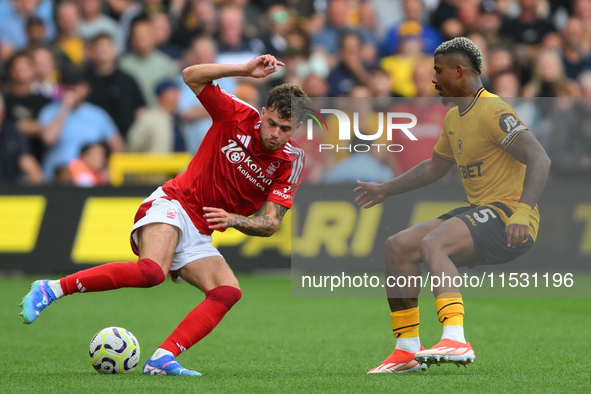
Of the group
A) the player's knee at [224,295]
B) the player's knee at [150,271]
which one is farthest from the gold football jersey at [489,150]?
the player's knee at [150,271]

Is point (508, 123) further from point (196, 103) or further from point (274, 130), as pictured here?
point (196, 103)

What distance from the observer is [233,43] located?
12.7 metres

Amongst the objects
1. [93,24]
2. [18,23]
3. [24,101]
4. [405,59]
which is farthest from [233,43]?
[18,23]

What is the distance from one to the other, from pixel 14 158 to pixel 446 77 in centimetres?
796

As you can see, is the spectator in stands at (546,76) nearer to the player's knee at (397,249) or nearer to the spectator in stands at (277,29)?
the spectator in stands at (277,29)

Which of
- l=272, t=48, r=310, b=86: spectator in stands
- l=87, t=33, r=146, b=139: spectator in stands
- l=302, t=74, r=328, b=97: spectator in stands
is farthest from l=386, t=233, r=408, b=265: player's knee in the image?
l=87, t=33, r=146, b=139: spectator in stands

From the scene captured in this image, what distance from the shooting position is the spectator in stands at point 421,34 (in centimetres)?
1345

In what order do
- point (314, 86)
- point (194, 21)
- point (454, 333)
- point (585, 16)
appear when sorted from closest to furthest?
1. point (454, 333)
2. point (314, 86)
3. point (194, 21)
4. point (585, 16)

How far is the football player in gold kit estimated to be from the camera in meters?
4.84

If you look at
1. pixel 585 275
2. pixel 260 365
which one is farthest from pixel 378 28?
pixel 260 365

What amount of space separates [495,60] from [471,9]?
1.54m

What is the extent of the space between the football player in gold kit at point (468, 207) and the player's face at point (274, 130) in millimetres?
980

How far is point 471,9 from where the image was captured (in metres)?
13.8

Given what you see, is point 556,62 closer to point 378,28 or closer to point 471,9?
point 471,9
